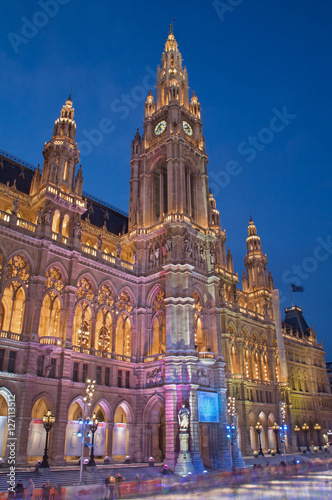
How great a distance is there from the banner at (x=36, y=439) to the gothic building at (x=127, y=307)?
0.11m

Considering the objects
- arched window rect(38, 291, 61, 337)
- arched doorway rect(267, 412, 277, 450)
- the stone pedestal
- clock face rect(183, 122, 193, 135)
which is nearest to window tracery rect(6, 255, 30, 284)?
arched window rect(38, 291, 61, 337)

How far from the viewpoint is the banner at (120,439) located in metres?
44.4

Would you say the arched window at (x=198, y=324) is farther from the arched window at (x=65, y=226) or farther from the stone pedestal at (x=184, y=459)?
the arched window at (x=65, y=226)

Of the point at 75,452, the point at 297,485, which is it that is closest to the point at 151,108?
the point at 75,452

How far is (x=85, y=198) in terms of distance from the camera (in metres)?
54.9

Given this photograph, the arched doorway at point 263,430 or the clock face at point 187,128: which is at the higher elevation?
the clock face at point 187,128

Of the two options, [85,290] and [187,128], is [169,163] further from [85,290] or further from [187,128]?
[85,290]

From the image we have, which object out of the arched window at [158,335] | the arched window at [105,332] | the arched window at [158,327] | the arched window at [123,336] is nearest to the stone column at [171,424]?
the arched window at [158,335]

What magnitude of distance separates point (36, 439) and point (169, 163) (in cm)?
3728

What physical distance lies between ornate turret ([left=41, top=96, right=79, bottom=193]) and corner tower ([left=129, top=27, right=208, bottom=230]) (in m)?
12.3

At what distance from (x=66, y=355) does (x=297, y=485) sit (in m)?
23.6

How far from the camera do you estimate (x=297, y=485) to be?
25516 millimetres

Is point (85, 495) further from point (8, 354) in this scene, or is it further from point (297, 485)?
point (8, 354)

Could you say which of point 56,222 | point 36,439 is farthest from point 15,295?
point 36,439
